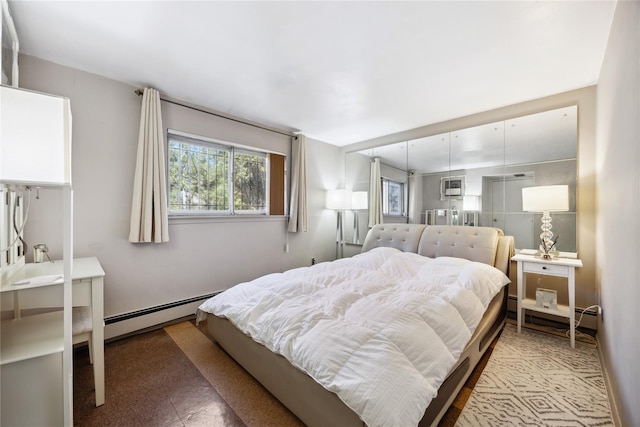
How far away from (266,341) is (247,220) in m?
1.99

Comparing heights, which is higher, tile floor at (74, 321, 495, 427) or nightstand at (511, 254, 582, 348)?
nightstand at (511, 254, 582, 348)

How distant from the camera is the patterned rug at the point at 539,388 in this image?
1415mm

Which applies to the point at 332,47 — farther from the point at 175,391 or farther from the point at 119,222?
the point at 175,391

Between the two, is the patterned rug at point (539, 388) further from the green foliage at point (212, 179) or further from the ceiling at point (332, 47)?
the green foliage at point (212, 179)

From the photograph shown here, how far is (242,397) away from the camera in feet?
5.20

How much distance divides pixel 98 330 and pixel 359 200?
3385mm

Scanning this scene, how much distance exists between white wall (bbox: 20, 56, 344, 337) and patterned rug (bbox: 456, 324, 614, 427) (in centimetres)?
266

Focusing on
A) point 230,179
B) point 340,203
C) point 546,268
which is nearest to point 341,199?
point 340,203

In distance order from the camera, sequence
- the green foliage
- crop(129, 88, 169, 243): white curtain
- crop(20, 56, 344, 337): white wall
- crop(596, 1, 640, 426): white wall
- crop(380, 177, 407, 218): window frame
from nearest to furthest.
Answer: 1. crop(596, 1, 640, 426): white wall
2. crop(20, 56, 344, 337): white wall
3. crop(129, 88, 169, 243): white curtain
4. the green foliage
5. crop(380, 177, 407, 218): window frame

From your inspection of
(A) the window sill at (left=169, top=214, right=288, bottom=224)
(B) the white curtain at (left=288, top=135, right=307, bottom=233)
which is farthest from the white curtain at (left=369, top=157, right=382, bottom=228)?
(A) the window sill at (left=169, top=214, right=288, bottom=224)

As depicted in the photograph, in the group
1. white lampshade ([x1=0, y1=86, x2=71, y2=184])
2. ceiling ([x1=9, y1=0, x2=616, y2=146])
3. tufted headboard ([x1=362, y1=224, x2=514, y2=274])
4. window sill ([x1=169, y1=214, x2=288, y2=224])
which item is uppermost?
ceiling ([x1=9, y1=0, x2=616, y2=146])

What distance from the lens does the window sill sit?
107 inches

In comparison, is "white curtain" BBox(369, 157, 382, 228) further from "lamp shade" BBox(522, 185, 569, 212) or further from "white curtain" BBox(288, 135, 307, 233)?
"lamp shade" BBox(522, 185, 569, 212)

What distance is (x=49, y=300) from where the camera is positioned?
1.31 meters
